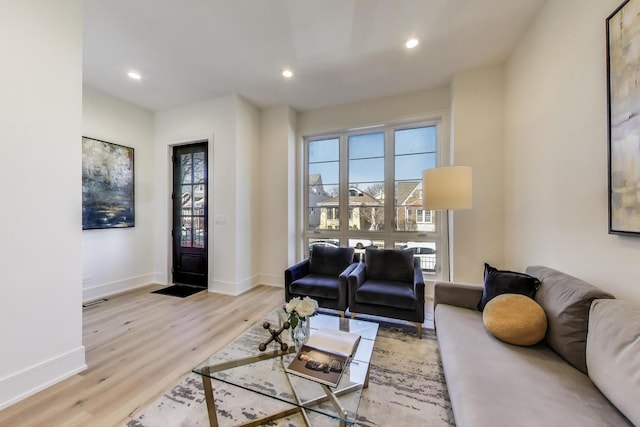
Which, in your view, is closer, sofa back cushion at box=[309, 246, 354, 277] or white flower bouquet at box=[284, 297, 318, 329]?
white flower bouquet at box=[284, 297, 318, 329]

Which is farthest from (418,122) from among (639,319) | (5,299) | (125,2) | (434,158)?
(5,299)

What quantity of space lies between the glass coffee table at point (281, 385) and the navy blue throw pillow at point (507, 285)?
101 centimetres

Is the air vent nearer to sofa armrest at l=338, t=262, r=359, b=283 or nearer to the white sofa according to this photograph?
sofa armrest at l=338, t=262, r=359, b=283

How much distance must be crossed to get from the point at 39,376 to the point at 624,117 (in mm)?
3891

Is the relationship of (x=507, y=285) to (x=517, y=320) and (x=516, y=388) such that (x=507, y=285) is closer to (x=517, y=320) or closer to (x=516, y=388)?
(x=517, y=320)

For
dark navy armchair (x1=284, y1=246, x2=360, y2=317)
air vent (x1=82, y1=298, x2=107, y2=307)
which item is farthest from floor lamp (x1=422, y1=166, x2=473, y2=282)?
air vent (x1=82, y1=298, x2=107, y2=307)

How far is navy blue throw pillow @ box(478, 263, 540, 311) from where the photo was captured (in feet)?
5.56

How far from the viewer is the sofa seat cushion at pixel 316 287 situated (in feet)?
8.89

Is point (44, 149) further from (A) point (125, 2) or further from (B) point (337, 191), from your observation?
(B) point (337, 191)

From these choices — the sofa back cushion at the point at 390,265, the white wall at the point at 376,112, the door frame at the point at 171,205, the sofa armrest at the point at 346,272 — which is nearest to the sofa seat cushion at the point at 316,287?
the sofa armrest at the point at 346,272

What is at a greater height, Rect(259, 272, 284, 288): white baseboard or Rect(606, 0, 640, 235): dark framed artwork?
Rect(606, 0, 640, 235): dark framed artwork

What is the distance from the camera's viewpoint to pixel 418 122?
3.61 metres

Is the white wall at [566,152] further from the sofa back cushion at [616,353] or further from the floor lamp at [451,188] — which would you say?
the floor lamp at [451,188]

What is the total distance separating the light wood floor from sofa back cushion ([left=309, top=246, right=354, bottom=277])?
71cm
